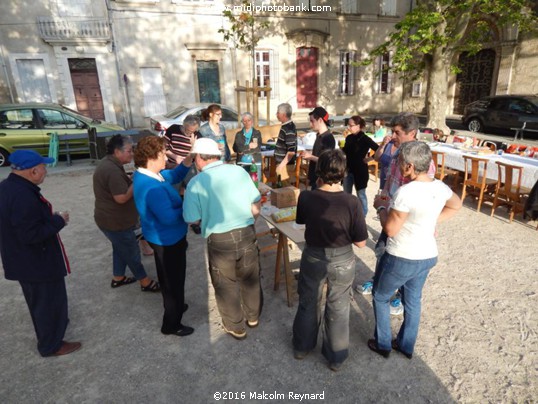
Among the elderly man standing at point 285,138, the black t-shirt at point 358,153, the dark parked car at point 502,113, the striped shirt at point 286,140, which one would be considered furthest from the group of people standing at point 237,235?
the dark parked car at point 502,113

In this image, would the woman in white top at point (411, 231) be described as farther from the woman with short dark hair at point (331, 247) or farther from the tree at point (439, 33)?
the tree at point (439, 33)

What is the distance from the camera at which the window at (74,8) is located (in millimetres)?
14711

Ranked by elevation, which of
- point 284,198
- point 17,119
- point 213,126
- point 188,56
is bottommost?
point 284,198

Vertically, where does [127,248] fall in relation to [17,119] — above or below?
below

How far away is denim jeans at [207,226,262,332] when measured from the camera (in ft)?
9.12

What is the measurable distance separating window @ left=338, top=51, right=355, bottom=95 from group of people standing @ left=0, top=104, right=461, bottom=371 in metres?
17.3

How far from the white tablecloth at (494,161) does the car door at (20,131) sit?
9.79 m

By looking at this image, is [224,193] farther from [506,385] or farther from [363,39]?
[363,39]

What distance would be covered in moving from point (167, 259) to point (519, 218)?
5718 mm

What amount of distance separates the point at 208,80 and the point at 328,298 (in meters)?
15.8

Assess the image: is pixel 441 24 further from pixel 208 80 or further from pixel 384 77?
pixel 208 80

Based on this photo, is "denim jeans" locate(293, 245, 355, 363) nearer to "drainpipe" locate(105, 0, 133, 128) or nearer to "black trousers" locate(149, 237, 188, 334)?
"black trousers" locate(149, 237, 188, 334)

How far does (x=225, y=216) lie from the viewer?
2.70m

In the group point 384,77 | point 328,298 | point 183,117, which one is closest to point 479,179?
point 328,298
